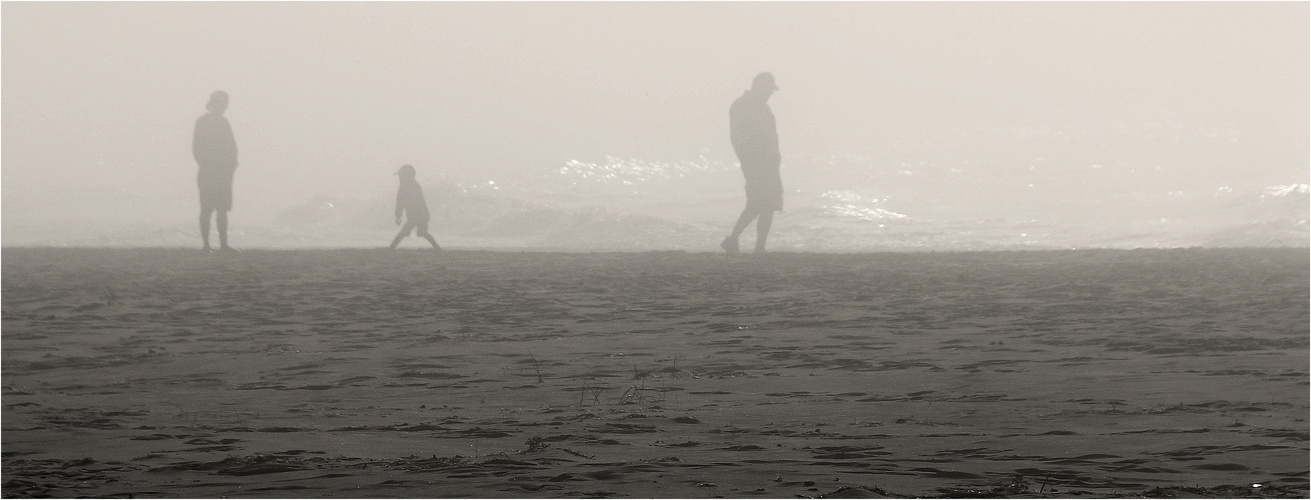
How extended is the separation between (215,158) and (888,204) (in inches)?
1426

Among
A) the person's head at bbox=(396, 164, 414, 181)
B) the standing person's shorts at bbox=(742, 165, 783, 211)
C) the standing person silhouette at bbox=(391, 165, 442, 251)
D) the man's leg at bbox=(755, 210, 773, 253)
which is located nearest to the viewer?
the man's leg at bbox=(755, 210, 773, 253)

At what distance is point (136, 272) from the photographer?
996cm

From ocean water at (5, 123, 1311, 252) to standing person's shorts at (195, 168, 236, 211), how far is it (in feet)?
14.7

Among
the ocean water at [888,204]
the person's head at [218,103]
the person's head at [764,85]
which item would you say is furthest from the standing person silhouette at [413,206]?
the person's head at [764,85]

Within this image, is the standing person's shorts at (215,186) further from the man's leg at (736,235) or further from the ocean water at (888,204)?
the ocean water at (888,204)

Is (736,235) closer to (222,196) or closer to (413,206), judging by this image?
(413,206)

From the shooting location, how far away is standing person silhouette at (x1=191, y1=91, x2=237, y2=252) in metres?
13.4

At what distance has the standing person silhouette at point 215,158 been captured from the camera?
13414mm

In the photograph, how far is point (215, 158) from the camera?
528 inches

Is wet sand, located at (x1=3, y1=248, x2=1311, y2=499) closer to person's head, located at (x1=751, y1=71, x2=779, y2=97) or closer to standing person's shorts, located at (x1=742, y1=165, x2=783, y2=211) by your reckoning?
standing person's shorts, located at (x1=742, y1=165, x2=783, y2=211)

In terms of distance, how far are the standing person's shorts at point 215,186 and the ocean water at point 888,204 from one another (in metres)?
4.49

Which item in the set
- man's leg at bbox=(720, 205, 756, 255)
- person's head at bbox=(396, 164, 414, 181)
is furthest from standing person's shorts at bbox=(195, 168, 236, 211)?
man's leg at bbox=(720, 205, 756, 255)

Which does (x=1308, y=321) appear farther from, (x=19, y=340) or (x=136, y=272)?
(x=136, y=272)

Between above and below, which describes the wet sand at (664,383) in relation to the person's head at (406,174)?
below
